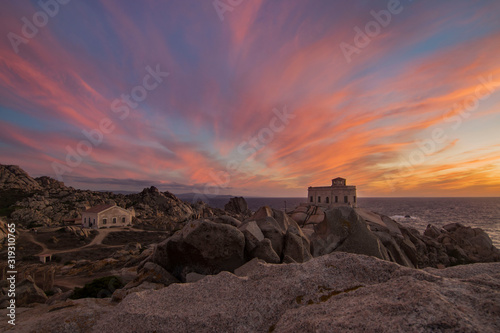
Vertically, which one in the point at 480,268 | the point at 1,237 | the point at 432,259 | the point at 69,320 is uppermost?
the point at 480,268

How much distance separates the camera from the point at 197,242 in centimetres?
1383

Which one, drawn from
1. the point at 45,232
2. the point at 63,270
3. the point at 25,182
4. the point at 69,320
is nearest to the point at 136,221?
the point at 45,232

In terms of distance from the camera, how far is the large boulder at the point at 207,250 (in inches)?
536

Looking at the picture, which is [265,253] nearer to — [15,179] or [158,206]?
[158,206]

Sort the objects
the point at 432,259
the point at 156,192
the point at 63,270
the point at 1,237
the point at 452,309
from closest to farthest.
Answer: the point at 452,309 → the point at 63,270 → the point at 432,259 → the point at 1,237 → the point at 156,192

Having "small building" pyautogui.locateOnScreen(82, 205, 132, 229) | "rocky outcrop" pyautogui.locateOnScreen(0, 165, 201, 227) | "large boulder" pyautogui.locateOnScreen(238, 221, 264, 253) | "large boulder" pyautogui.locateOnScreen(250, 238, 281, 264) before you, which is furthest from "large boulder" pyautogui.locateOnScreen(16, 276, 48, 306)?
"small building" pyautogui.locateOnScreen(82, 205, 132, 229)

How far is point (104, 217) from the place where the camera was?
244ft

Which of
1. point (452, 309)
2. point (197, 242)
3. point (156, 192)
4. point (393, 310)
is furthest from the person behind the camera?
point (156, 192)

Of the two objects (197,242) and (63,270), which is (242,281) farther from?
(63,270)

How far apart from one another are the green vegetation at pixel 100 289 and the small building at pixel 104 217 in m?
67.8

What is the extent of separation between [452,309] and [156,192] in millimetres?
129701

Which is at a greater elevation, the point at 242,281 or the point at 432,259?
the point at 242,281

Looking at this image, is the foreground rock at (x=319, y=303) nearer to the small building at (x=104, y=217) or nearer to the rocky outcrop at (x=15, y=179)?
the small building at (x=104, y=217)

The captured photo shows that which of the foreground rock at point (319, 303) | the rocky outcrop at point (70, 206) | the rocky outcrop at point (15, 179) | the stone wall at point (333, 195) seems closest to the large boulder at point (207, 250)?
the foreground rock at point (319, 303)
